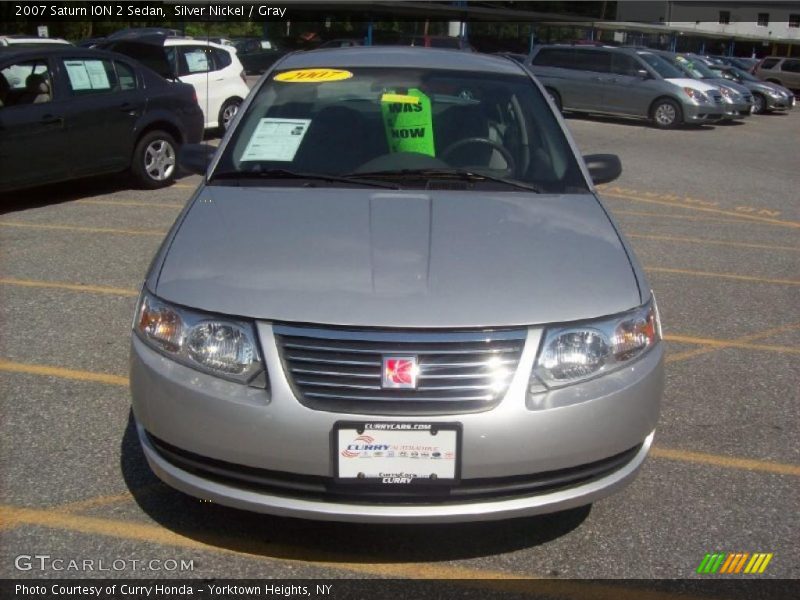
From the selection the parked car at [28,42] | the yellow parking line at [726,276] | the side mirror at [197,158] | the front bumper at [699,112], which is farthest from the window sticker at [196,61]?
the front bumper at [699,112]

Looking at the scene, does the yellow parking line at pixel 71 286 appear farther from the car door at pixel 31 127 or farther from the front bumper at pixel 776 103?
the front bumper at pixel 776 103

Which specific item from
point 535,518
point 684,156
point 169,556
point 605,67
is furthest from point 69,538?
point 605,67

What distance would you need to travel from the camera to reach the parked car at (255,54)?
30.6 meters

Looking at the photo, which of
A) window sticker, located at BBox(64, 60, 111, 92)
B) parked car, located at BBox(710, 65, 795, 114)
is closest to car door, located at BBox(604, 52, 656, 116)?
parked car, located at BBox(710, 65, 795, 114)

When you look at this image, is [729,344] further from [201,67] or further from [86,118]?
[201,67]

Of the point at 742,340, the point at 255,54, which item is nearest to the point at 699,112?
the point at 742,340

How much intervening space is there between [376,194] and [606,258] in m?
0.96

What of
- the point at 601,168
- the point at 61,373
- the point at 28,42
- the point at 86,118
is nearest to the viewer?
the point at 601,168

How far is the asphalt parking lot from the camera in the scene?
3.01m

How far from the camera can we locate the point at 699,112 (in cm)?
1961

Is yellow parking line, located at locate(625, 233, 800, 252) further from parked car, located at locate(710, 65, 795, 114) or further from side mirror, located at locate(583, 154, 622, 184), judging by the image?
parked car, located at locate(710, 65, 795, 114)

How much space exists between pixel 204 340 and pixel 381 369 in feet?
1.91

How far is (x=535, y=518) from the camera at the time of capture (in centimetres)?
324

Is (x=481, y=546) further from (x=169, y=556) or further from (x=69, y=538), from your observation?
(x=69, y=538)
